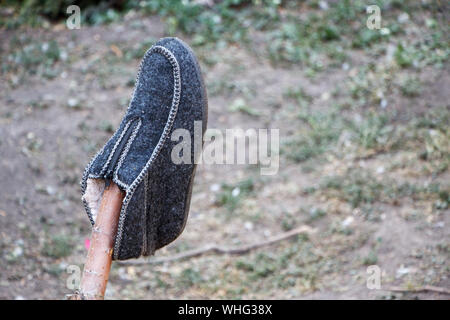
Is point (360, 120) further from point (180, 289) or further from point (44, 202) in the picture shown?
point (44, 202)

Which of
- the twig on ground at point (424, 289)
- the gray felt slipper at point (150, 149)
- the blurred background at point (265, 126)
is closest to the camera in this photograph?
the gray felt slipper at point (150, 149)

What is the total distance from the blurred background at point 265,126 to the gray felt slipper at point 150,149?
1.39m

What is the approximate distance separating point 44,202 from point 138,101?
2363 millimetres

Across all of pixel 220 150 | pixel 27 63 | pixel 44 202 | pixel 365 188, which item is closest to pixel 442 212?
pixel 365 188

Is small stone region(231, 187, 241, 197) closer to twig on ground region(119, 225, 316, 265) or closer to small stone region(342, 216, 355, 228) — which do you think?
twig on ground region(119, 225, 316, 265)

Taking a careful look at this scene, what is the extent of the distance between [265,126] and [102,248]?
10.00 ft

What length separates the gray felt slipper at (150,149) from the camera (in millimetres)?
1610

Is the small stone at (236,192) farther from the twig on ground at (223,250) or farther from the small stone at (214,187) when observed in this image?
the twig on ground at (223,250)

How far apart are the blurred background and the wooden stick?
1.51 metres

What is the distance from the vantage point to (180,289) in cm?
313

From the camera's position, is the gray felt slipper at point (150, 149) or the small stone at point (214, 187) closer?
the gray felt slipper at point (150, 149)

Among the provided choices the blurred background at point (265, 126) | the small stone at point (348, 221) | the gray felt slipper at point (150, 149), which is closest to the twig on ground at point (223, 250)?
the blurred background at point (265, 126)

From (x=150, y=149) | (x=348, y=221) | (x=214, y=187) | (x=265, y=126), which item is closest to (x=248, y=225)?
(x=214, y=187)

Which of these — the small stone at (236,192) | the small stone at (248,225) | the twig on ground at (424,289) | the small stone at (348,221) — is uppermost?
the small stone at (236,192)
